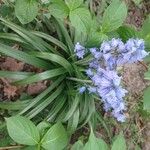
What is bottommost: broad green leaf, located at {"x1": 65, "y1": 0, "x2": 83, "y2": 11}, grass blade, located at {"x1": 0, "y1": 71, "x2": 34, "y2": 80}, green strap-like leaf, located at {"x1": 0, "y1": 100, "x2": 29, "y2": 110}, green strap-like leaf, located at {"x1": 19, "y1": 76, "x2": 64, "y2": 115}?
green strap-like leaf, located at {"x1": 0, "y1": 100, "x2": 29, "y2": 110}

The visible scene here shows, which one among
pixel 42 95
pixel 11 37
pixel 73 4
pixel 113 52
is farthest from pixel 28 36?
pixel 113 52

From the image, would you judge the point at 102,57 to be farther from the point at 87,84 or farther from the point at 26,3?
the point at 26,3

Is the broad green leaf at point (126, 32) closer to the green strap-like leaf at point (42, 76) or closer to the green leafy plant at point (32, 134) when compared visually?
the green strap-like leaf at point (42, 76)

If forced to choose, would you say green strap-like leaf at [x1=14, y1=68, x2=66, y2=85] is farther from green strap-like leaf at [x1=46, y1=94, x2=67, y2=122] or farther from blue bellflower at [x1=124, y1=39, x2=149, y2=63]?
blue bellflower at [x1=124, y1=39, x2=149, y2=63]

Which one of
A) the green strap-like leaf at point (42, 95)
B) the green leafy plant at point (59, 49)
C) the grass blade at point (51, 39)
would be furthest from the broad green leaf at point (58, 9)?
the green strap-like leaf at point (42, 95)

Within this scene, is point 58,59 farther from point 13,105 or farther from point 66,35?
point 13,105

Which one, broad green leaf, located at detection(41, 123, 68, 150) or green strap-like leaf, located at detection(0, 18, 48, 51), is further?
green strap-like leaf, located at detection(0, 18, 48, 51)

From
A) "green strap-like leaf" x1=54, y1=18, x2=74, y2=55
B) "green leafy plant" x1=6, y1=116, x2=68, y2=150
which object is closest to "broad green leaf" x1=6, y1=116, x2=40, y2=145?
"green leafy plant" x1=6, y1=116, x2=68, y2=150
